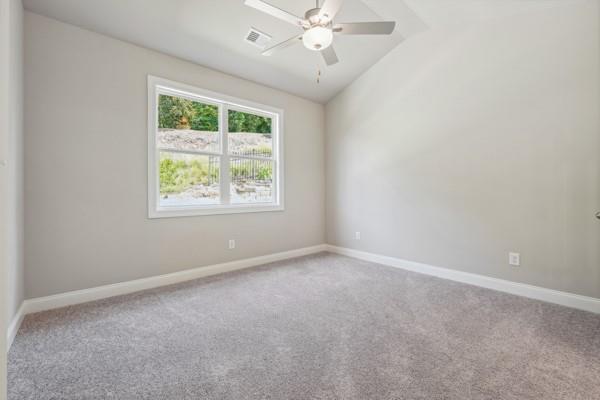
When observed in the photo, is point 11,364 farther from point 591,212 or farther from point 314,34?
point 591,212

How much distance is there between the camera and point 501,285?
3.20 meters

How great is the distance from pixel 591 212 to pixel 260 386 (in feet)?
10.7

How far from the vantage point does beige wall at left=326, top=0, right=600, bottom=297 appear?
2742mm

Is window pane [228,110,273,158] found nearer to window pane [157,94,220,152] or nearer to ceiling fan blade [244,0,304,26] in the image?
window pane [157,94,220,152]

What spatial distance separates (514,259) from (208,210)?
3612 mm

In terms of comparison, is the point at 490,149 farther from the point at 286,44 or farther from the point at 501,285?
the point at 286,44

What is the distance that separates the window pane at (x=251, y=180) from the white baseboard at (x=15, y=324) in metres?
2.37

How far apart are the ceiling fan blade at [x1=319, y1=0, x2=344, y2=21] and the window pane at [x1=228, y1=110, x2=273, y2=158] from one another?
7.13 ft

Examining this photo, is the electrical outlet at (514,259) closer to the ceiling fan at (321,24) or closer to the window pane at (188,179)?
the ceiling fan at (321,24)

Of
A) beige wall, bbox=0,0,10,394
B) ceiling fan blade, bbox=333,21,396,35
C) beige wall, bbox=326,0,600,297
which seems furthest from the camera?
beige wall, bbox=326,0,600,297

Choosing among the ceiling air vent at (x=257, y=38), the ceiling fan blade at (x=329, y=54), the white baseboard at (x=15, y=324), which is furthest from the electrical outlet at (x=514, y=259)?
the white baseboard at (x=15, y=324)

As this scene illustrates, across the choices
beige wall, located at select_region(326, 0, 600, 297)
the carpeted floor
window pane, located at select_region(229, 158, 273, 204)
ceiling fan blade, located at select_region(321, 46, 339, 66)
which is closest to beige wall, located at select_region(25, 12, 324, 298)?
the carpeted floor

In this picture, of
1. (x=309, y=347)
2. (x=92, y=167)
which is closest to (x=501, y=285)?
(x=309, y=347)

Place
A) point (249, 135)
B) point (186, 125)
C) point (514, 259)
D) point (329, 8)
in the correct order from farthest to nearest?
point (249, 135), point (186, 125), point (514, 259), point (329, 8)
